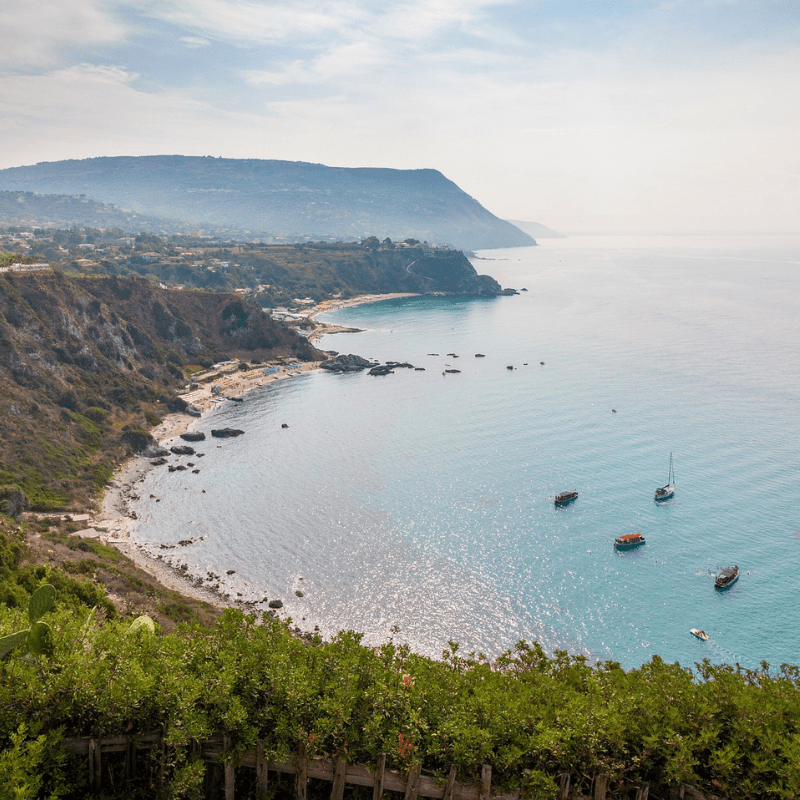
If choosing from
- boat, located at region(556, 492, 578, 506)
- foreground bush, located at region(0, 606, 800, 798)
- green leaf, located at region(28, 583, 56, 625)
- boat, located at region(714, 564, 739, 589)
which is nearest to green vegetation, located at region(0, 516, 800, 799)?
foreground bush, located at region(0, 606, 800, 798)

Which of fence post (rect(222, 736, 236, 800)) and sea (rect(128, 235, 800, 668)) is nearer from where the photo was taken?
fence post (rect(222, 736, 236, 800))

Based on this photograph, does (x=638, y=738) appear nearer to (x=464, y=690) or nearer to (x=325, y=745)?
(x=464, y=690)

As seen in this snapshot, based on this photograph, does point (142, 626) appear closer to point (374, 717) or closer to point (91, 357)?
point (374, 717)

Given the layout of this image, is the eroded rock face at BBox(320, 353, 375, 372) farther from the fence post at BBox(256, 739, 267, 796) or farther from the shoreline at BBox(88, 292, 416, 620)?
the fence post at BBox(256, 739, 267, 796)

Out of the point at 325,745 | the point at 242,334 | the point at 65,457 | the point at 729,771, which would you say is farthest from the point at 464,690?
the point at 242,334

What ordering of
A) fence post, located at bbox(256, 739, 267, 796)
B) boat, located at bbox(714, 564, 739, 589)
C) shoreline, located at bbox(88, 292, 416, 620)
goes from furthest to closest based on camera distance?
shoreline, located at bbox(88, 292, 416, 620), boat, located at bbox(714, 564, 739, 589), fence post, located at bbox(256, 739, 267, 796)

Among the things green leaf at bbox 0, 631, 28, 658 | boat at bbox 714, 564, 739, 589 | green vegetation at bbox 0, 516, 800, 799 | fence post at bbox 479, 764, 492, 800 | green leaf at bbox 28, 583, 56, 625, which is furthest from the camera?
boat at bbox 714, 564, 739, 589
